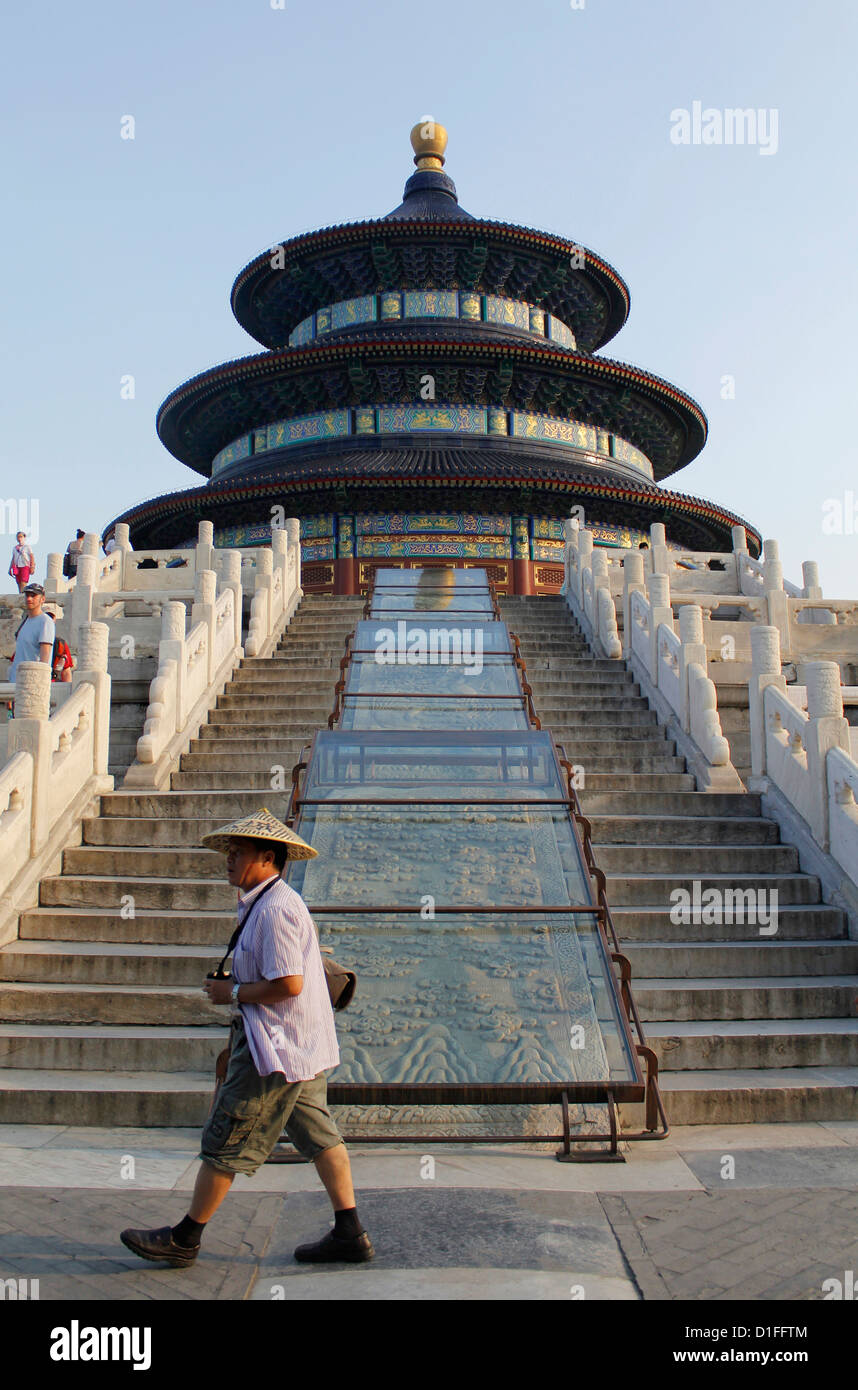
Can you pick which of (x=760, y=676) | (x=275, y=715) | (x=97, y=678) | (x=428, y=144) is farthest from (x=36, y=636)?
(x=428, y=144)

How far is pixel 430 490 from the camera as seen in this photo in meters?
22.8

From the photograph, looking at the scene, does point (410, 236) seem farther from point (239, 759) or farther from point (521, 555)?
point (239, 759)

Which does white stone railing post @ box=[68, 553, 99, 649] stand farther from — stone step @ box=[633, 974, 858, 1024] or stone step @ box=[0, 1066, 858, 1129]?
stone step @ box=[633, 974, 858, 1024]

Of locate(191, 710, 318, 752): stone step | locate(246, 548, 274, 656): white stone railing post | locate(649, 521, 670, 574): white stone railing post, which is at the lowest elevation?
locate(191, 710, 318, 752): stone step

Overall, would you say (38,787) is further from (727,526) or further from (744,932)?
(727,526)

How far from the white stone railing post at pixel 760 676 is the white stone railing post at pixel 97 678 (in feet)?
18.2

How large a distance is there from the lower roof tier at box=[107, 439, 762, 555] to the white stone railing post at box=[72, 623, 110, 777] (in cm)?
1329

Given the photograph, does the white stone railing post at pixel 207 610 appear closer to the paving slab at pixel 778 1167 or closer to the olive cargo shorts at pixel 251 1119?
the paving slab at pixel 778 1167

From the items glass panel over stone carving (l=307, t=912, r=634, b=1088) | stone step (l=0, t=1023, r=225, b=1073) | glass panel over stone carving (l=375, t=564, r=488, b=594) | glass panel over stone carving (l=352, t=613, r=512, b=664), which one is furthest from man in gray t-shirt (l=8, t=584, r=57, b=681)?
glass panel over stone carving (l=375, t=564, r=488, b=594)

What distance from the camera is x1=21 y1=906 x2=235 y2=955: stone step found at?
23.1 ft

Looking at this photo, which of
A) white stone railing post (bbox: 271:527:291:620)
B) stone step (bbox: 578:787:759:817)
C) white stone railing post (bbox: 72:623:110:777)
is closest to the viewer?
stone step (bbox: 578:787:759:817)

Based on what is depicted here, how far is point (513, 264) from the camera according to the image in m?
27.7

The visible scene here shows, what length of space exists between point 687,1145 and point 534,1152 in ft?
2.46

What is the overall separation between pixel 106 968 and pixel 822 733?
17.4 ft
